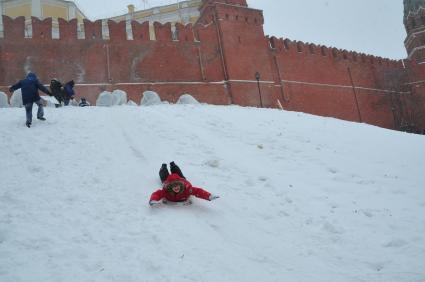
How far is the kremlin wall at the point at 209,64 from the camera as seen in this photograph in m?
17.1

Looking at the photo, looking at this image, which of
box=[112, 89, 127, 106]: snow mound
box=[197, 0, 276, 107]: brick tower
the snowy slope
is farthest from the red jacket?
box=[197, 0, 276, 107]: brick tower

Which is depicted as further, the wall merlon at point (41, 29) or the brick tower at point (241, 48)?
the brick tower at point (241, 48)

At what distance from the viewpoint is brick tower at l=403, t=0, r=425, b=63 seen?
27.3 m

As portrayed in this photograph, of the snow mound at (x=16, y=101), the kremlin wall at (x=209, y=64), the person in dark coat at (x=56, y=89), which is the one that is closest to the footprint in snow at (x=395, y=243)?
the person in dark coat at (x=56, y=89)

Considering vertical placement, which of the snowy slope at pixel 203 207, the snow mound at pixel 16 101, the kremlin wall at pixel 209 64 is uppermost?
the kremlin wall at pixel 209 64

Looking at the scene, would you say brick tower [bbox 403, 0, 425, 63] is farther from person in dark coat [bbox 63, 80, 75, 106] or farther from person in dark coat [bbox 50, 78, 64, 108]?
person in dark coat [bbox 50, 78, 64, 108]

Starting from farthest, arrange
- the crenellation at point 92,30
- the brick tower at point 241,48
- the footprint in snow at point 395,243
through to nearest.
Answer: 1. the brick tower at point 241,48
2. the crenellation at point 92,30
3. the footprint in snow at point 395,243

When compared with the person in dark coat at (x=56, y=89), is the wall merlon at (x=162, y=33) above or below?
above

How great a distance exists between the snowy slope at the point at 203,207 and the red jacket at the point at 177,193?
18cm

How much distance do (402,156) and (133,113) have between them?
20.8 feet

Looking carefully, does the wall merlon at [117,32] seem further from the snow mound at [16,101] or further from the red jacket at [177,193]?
the red jacket at [177,193]

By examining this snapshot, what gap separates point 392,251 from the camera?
4.97 meters

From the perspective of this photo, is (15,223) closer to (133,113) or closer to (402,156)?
(133,113)

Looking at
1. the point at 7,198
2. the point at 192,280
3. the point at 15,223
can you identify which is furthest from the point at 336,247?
the point at 7,198
